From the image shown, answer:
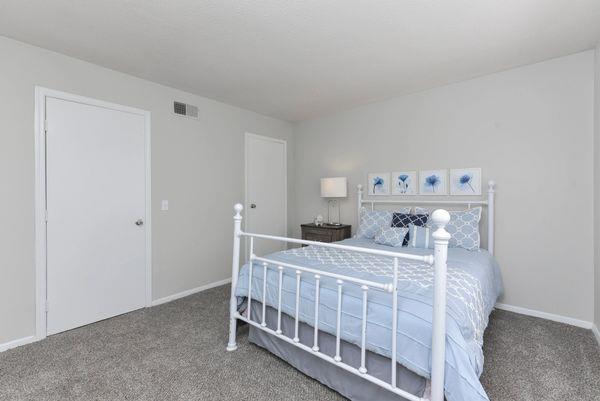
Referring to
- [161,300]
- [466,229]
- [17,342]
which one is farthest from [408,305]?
[17,342]

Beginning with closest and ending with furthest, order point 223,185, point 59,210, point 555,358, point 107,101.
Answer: point 555,358 < point 59,210 < point 107,101 < point 223,185

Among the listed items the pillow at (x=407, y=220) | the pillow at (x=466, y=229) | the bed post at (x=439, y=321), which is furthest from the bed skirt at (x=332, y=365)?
the pillow at (x=466, y=229)

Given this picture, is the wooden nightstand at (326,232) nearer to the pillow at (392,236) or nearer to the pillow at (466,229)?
the pillow at (392,236)

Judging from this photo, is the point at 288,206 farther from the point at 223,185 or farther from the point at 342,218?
the point at 223,185

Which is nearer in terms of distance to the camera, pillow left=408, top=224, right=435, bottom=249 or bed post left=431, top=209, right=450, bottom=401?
bed post left=431, top=209, right=450, bottom=401

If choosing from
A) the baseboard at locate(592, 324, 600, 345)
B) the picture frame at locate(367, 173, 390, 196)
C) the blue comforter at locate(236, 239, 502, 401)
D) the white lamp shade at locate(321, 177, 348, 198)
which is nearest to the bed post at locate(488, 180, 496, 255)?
the blue comforter at locate(236, 239, 502, 401)

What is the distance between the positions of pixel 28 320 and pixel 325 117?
12.7ft

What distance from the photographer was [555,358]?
204cm

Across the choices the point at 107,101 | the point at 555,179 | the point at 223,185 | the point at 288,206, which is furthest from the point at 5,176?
the point at 555,179

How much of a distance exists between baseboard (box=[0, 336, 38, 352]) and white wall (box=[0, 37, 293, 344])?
31 millimetres

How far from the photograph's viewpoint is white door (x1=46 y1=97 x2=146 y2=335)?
2.46 m

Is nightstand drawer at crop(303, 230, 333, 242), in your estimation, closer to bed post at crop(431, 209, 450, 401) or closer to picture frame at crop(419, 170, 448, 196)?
picture frame at crop(419, 170, 448, 196)

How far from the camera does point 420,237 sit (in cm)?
286

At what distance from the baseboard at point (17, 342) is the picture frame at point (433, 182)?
3840 mm
